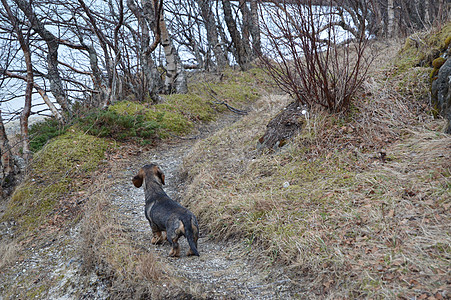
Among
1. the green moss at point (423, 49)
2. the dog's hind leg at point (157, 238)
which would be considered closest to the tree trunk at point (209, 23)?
the green moss at point (423, 49)

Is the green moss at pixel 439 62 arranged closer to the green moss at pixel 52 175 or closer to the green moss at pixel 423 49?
the green moss at pixel 423 49

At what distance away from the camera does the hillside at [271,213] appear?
303 cm

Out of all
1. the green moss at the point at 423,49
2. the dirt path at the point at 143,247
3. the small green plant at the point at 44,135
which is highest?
the green moss at the point at 423,49

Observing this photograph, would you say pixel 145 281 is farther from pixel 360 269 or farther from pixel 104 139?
pixel 104 139

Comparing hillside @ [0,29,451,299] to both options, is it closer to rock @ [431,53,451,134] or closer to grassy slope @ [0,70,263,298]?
grassy slope @ [0,70,263,298]

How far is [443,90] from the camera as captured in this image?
467 centimetres

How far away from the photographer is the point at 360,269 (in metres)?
2.85

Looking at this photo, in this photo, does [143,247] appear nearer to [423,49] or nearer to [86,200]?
[86,200]

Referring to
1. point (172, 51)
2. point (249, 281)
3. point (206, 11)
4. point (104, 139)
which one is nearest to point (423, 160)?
point (249, 281)

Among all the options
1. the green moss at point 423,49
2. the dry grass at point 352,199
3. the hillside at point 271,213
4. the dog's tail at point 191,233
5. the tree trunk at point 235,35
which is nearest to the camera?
the dry grass at point 352,199

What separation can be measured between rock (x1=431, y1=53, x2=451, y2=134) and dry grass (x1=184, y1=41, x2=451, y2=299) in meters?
0.23

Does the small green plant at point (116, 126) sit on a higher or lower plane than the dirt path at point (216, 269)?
higher

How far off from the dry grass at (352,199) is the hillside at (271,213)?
15 millimetres

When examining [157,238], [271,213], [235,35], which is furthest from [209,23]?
[271,213]
